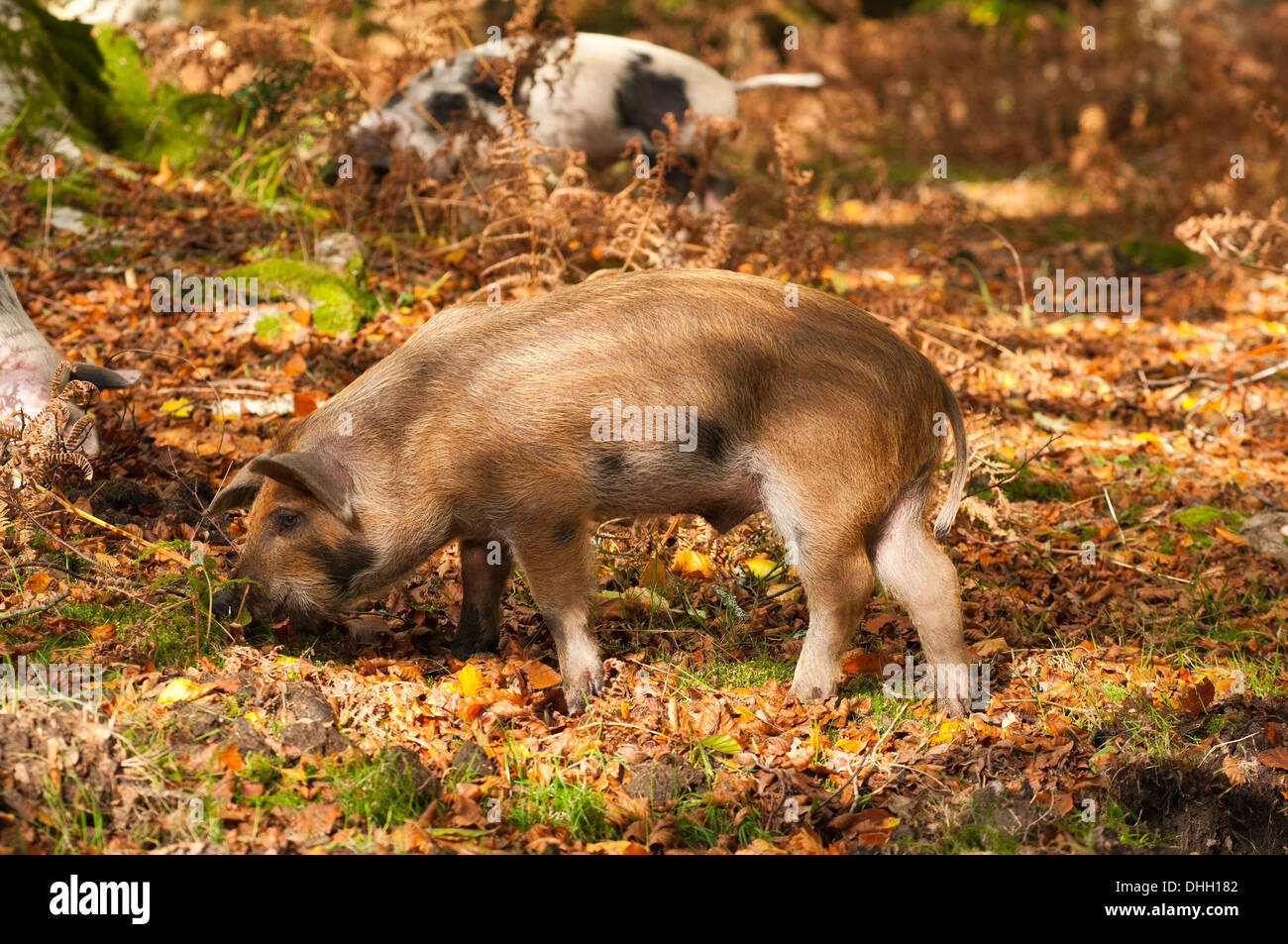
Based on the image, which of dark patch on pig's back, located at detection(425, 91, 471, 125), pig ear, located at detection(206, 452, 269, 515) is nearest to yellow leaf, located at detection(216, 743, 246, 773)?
pig ear, located at detection(206, 452, 269, 515)

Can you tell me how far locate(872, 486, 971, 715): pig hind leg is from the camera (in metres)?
4.50

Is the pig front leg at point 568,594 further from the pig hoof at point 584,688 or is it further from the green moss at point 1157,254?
the green moss at point 1157,254

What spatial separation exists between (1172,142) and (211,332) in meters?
9.07

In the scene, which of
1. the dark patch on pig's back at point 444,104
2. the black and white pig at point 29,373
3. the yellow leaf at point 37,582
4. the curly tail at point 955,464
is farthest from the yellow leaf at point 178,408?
the curly tail at point 955,464

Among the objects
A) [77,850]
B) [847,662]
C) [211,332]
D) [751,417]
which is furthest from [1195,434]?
[77,850]

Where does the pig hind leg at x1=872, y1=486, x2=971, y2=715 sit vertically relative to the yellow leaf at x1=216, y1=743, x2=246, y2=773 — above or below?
above

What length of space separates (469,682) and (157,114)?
5950 millimetres

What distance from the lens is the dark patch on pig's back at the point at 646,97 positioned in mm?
9117

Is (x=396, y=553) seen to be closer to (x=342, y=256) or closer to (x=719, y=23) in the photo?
(x=342, y=256)

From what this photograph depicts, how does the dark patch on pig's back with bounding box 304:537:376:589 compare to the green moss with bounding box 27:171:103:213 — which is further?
the green moss with bounding box 27:171:103:213

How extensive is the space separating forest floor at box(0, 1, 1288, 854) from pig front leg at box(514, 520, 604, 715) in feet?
0.35

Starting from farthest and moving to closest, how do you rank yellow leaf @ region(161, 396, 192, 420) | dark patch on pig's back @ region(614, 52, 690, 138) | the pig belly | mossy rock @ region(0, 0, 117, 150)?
1. dark patch on pig's back @ region(614, 52, 690, 138)
2. mossy rock @ region(0, 0, 117, 150)
3. yellow leaf @ region(161, 396, 192, 420)
4. the pig belly

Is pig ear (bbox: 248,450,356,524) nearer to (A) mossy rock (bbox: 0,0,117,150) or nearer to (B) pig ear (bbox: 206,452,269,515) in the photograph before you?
(B) pig ear (bbox: 206,452,269,515)

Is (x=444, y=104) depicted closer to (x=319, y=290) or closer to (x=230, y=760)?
(x=319, y=290)
